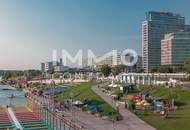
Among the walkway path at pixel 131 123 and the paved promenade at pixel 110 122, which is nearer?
the walkway path at pixel 131 123

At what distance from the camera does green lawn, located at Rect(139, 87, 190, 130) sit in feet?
126

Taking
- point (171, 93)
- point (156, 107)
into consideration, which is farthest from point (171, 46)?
point (156, 107)

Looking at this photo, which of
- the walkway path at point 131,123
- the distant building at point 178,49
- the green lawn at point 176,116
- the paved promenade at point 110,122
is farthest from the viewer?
the distant building at point 178,49

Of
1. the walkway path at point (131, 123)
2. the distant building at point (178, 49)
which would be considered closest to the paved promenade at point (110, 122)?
the walkway path at point (131, 123)

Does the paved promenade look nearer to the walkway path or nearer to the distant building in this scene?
the walkway path

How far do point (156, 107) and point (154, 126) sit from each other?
448 inches

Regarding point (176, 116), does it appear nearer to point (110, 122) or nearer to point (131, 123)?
point (131, 123)

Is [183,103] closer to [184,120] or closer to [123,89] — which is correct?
[184,120]

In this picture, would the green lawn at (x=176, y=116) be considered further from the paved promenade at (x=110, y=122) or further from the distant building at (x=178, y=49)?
the distant building at (x=178, y=49)

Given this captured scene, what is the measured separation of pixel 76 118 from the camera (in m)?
48.4

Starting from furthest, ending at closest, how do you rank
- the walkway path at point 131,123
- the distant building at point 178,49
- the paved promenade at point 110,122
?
the distant building at point 178,49 → the paved promenade at point 110,122 → the walkway path at point 131,123

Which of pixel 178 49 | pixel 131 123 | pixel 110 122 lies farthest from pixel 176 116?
pixel 178 49

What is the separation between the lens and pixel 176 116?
43781 millimetres

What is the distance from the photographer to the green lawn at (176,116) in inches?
1513
